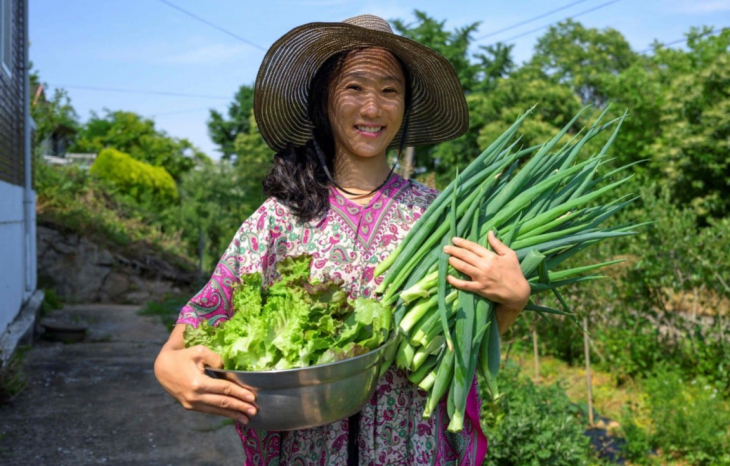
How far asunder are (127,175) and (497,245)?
728 inches

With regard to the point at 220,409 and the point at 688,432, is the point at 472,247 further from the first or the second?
the point at 688,432

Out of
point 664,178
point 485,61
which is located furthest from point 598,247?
point 485,61

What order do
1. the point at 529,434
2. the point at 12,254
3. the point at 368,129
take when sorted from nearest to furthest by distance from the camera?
1. the point at 368,129
2. the point at 529,434
3. the point at 12,254

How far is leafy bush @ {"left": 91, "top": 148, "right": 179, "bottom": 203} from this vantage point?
60.2 ft

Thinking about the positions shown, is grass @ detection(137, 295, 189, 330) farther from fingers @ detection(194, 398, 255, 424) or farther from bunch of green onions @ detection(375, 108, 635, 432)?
fingers @ detection(194, 398, 255, 424)

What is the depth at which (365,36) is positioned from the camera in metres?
1.84

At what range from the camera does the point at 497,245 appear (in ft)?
5.27

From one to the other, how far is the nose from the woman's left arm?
457 millimetres

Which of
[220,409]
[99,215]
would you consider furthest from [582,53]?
[220,409]

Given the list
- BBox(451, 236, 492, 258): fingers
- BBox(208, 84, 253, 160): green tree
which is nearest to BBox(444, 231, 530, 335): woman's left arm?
BBox(451, 236, 492, 258): fingers

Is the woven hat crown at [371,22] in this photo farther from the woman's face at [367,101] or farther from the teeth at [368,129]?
the teeth at [368,129]

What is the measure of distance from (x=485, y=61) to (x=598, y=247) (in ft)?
53.7

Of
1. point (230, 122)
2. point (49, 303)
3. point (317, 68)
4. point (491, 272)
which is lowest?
point (49, 303)

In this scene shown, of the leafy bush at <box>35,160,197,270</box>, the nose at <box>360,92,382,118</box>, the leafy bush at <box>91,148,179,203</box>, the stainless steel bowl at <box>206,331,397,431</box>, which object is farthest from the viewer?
the leafy bush at <box>91,148,179,203</box>
